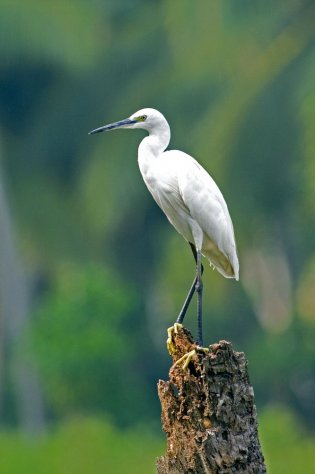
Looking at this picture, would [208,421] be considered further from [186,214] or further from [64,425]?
[64,425]

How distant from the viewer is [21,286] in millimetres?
21219

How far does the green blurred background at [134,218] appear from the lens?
19.0 meters

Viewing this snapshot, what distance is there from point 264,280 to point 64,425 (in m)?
3.39

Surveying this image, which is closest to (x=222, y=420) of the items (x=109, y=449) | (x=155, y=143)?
(x=155, y=143)

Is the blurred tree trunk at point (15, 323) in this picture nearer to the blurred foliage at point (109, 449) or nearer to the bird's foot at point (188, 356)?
the blurred foliage at point (109, 449)

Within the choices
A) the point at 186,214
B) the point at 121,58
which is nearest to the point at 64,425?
the point at 121,58

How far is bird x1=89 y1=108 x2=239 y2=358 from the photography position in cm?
699

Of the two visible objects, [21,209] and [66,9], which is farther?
[66,9]

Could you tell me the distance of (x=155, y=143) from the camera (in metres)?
7.11

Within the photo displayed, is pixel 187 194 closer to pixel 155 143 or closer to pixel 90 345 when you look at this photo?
pixel 155 143

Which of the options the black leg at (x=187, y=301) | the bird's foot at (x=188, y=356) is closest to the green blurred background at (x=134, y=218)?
the black leg at (x=187, y=301)

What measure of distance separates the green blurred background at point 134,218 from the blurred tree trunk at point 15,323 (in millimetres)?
28

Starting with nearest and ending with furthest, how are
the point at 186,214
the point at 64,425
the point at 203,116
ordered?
the point at 186,214
the point at 64,425
the point at 203,116

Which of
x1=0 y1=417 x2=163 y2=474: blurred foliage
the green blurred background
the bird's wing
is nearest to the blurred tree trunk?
the green blurred background
